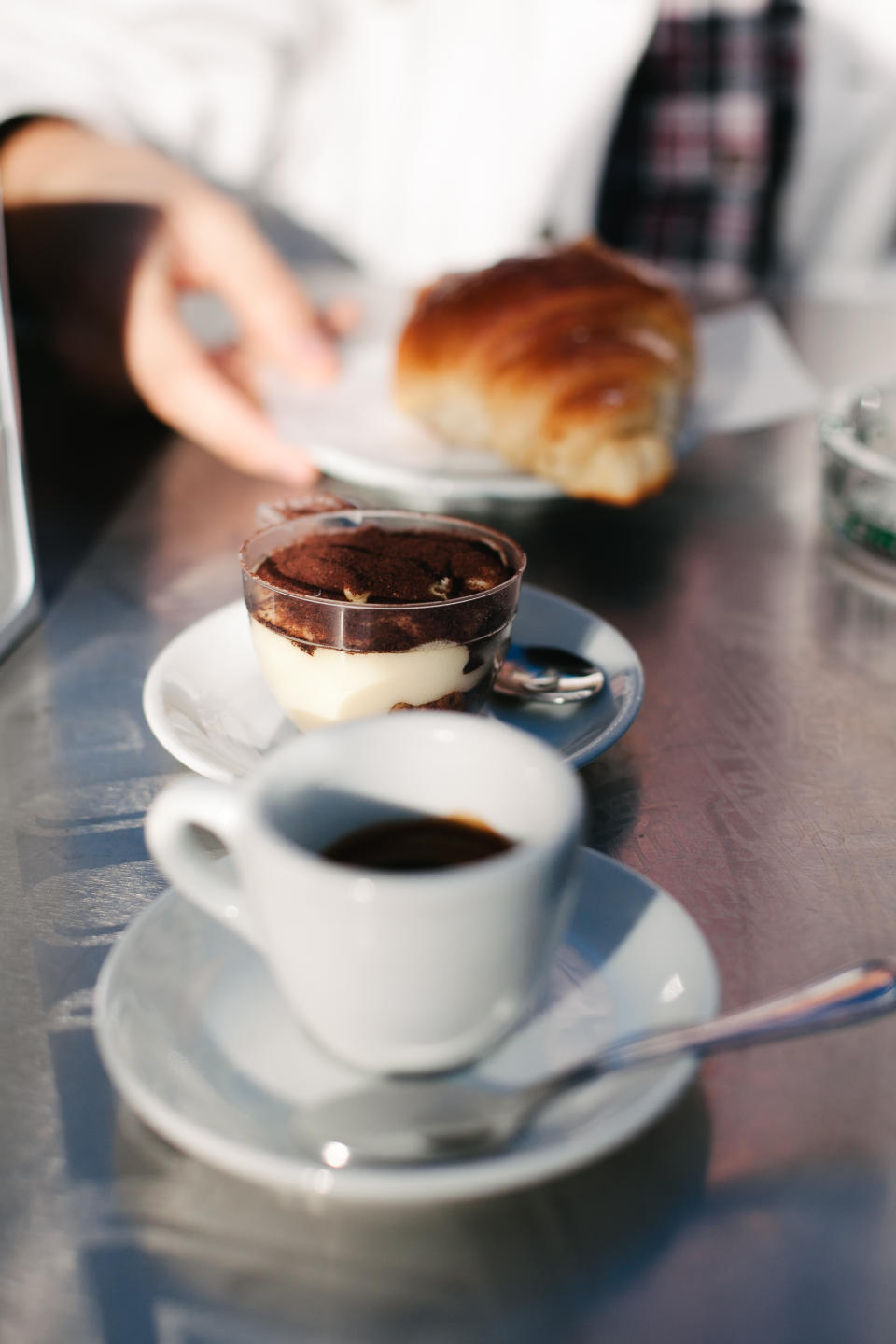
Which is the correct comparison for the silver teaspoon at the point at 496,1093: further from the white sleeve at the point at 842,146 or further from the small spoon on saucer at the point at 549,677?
the white sleeve at the point at 842,146

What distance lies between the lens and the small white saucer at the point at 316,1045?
0.91ft

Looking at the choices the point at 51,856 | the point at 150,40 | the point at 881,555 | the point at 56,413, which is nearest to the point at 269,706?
the point at 51,856

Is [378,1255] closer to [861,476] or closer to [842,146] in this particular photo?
[861,476]

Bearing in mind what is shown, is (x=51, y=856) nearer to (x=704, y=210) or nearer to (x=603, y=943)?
(x=603, y=943)

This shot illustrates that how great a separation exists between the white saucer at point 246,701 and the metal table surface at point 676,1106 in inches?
1.4

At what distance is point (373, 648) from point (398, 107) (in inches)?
48.4

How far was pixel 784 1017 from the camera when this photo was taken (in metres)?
0.31

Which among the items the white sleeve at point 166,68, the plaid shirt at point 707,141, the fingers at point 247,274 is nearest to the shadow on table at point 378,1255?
the fingers at point 247,274

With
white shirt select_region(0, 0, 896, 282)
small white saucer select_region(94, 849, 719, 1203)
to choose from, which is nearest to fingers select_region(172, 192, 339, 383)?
A: white shirt select_region(0, 0, 896, 282)

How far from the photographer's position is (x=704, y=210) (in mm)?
1787

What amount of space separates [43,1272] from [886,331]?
121 cm

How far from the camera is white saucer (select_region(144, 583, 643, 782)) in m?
0.49

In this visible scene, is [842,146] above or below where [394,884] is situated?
below

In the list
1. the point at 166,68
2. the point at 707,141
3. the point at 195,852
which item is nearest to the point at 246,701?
the point at 195,852
